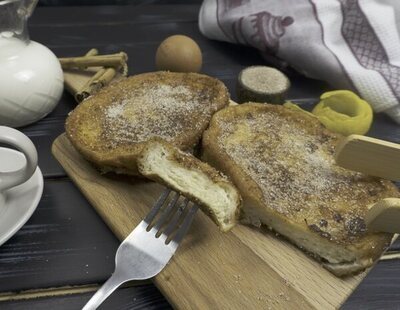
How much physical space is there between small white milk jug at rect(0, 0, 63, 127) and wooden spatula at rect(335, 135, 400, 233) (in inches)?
36.8

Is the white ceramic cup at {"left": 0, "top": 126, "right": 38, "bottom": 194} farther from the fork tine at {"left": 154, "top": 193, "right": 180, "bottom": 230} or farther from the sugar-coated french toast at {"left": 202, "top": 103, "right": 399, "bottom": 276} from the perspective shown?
the sugar-coated french toast at {"left": 202, "top": 103, "right": 399, "bottom": 276}

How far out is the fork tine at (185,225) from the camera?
1.09 metres

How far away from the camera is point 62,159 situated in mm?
1344

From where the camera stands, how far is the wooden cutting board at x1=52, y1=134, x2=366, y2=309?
1016 mm

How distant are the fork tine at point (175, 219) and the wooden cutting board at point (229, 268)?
0.17ft

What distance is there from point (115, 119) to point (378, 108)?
1008 mm

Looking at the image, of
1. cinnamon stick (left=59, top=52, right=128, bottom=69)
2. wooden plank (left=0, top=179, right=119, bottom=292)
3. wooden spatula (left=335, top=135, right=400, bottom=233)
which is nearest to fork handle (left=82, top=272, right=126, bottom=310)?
wooden plank (left=0, top=179, right=119, bottom=292)

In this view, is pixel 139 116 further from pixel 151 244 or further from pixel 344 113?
pixel 344 113

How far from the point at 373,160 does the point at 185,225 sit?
1.66ft

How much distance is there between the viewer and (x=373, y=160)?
1185 millimetres

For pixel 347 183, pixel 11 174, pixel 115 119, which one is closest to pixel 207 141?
pixel 115 119

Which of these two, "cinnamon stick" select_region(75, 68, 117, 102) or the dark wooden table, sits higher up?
"cinnamon stick" select_region(75, 68, 117, 102)

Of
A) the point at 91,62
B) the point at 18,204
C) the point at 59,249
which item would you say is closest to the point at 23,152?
the point at 18,204

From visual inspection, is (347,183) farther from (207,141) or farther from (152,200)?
(152,200)
